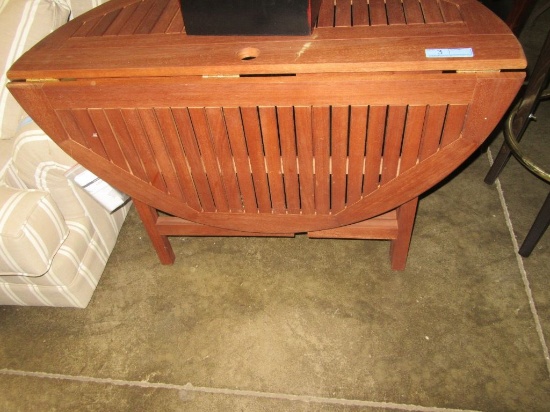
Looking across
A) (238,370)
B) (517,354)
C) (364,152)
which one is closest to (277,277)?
(238,370)

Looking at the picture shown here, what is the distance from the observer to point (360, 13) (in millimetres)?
1246

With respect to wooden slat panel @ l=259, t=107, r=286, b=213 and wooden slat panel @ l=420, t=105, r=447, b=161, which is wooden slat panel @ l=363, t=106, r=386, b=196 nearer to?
wooden slat panel @ l=420, t=105, r=447, b=161

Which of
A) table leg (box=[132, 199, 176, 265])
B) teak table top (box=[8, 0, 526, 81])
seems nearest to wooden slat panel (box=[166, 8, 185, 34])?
teak table top (box=[8, 0, 526, 81])

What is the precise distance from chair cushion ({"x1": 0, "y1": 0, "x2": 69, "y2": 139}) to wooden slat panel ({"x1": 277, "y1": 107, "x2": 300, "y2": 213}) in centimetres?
97

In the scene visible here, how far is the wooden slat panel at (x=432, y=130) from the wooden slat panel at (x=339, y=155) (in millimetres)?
202

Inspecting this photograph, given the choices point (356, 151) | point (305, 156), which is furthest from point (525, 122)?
point (305, 156)

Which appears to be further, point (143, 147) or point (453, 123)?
point (143, 147)

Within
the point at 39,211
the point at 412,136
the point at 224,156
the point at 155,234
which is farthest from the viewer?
the point at 155,234

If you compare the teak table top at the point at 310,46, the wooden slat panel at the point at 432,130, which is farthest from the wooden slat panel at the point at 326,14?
the wooden slat panel at the point at 432,130

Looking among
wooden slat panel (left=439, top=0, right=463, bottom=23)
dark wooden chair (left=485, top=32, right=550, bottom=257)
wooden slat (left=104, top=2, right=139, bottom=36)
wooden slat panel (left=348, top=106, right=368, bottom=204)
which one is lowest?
dark wooden chair (left=485, top=32, right=550, bottom=257)

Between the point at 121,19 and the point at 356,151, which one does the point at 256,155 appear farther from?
the point at 121,19

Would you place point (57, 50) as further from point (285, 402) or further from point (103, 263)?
point (285, 402)

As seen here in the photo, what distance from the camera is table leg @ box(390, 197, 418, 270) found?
144 centimetres

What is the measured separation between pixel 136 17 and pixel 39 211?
0.65 meters
